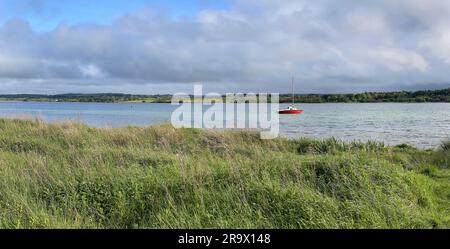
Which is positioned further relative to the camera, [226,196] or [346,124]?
[346,124]

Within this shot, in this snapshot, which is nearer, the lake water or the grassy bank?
the grassy bank

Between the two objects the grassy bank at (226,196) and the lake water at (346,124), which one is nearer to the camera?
the grassy bank at (226,196)

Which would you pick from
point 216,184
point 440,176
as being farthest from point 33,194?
point 440,176

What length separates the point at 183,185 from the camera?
7180mm

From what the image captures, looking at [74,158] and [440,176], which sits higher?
[74,158]
